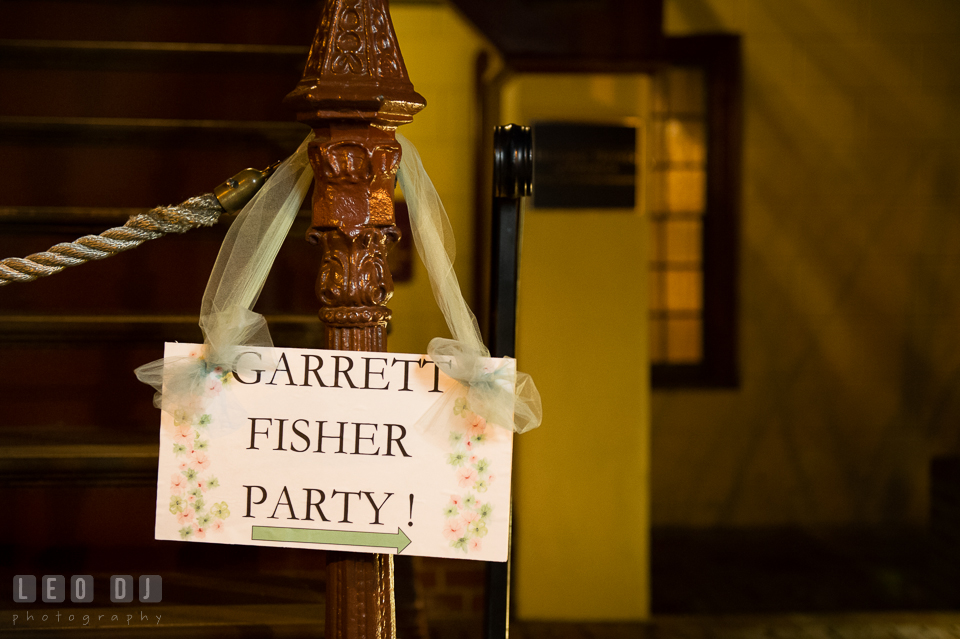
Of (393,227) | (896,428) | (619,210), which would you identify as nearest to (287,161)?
(393,227)

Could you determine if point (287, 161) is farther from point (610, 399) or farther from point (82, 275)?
point (610, 399)

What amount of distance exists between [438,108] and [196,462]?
90.8 inches

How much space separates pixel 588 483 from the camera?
8.43 ft

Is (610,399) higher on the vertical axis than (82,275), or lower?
lower

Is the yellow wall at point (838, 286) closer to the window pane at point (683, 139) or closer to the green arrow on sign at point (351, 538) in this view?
the window pane at point (683, 139)

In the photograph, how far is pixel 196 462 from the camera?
2.81ft

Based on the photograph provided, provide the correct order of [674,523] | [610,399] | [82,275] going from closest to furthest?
1. [82,275]
2. [610,399]
3. [674,523]

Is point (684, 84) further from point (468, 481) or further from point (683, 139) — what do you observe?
point (468, 481)

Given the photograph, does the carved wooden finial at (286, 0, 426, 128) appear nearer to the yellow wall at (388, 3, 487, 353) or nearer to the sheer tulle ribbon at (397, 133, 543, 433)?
the sheer tulle ribbon at (397, 133, 543, 433)

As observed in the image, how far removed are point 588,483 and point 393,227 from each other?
6.15 feet

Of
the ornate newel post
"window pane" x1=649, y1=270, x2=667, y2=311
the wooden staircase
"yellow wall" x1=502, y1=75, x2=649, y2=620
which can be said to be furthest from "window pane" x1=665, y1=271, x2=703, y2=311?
the ornate newel post

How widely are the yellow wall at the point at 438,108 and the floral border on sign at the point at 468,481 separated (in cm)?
208
